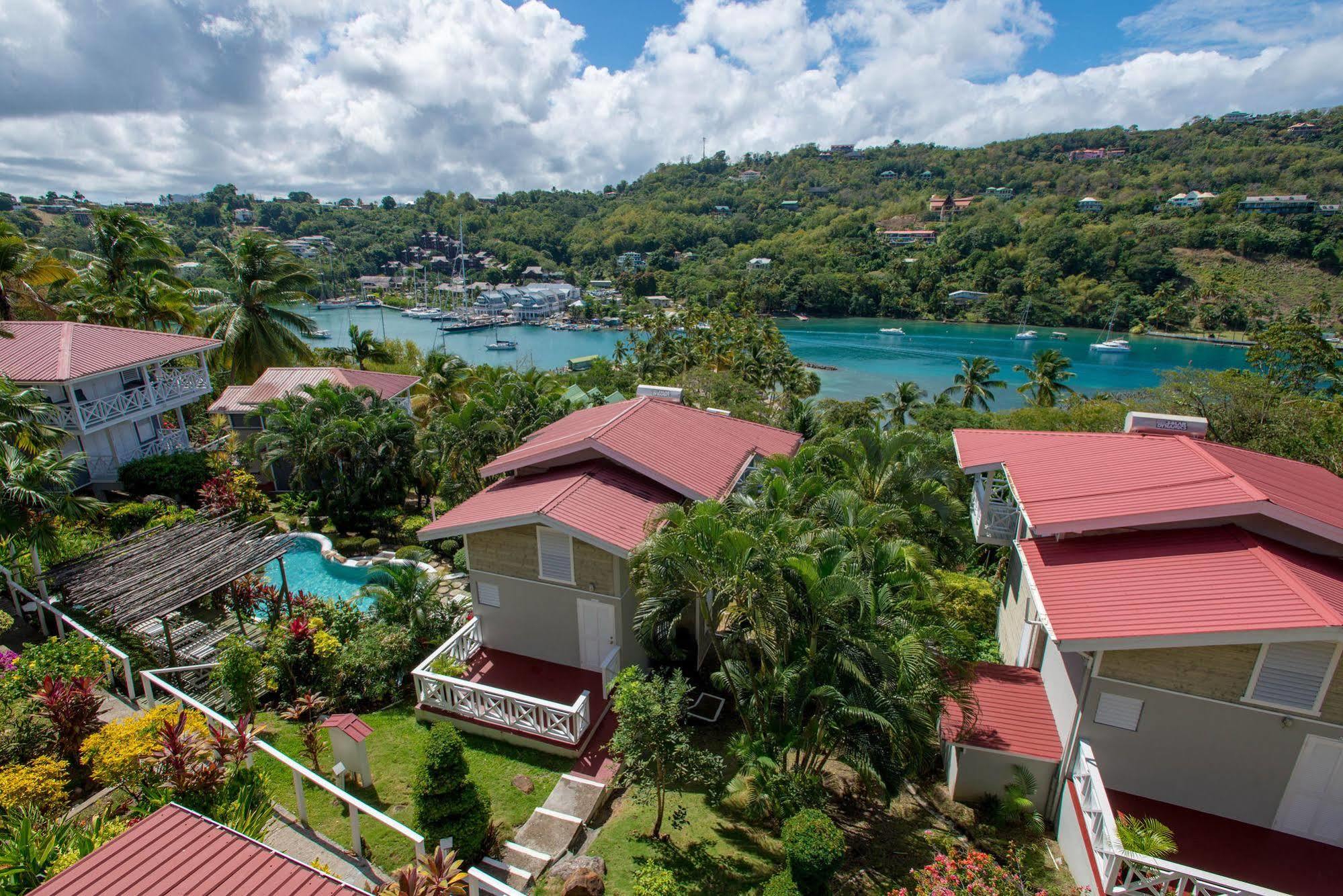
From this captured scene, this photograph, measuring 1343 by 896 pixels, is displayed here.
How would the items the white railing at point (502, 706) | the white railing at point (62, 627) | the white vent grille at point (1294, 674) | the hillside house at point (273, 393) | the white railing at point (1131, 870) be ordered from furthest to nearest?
the hillside house at point (273, 393)
the white railing at point (502, 706)
the white railing at point (62, 627)
the white vent grille at point (1294, 674)
the white railing at point (1131, 870)

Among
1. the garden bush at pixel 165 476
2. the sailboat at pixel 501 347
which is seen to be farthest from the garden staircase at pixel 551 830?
the sailboat at pixel 501 347

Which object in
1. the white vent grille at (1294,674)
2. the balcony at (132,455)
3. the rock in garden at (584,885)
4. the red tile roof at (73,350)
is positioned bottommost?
the rock in garden at (584,885)

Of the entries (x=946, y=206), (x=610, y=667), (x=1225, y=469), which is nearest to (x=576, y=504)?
(x=610, y=667)

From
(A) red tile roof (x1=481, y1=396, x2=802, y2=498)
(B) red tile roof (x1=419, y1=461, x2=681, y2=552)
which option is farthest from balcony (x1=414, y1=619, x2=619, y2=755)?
(A) red tile roof (x1=481, y1=396, x2=802, y2=498)

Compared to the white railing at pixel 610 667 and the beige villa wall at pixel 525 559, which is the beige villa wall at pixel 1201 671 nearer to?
the white railing at pixel 610 667

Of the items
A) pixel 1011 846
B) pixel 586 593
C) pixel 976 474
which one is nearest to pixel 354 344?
pixel 586 593

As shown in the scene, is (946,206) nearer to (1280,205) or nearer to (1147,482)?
(1280,205)

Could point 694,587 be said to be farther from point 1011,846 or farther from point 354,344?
point 354,344

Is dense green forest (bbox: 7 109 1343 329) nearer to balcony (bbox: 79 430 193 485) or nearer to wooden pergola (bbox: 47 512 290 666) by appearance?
balcony (bbox: 79 430 193 485)
